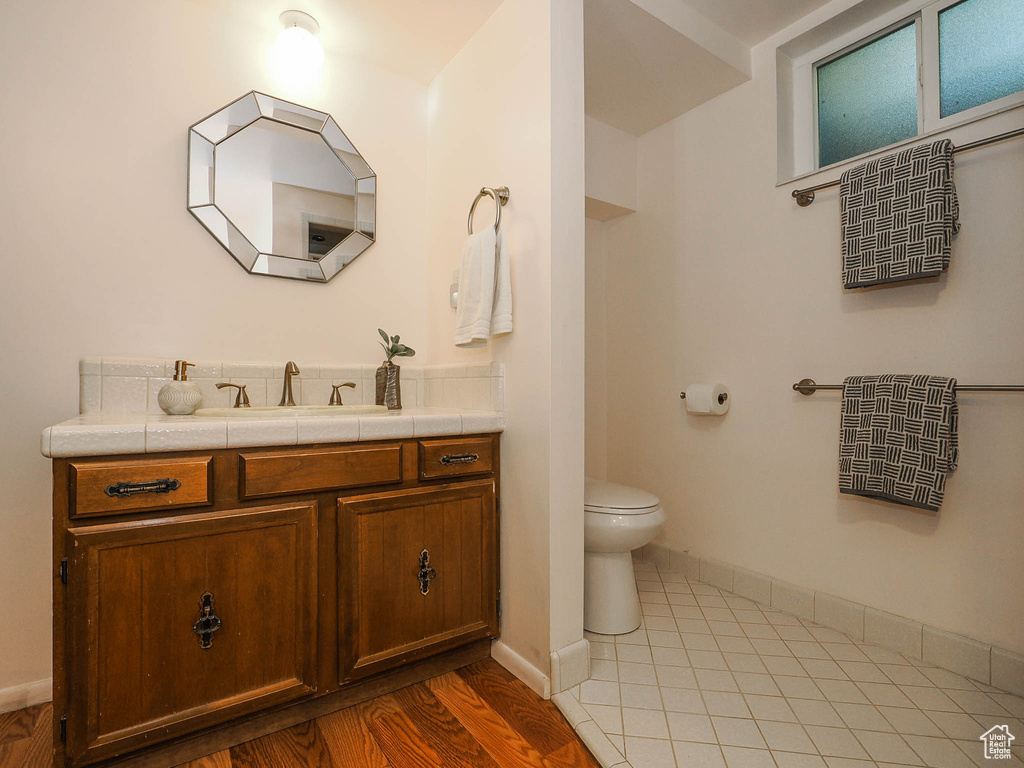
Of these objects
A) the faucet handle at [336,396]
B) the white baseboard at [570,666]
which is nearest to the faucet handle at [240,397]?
the faucet handle at [336,396]

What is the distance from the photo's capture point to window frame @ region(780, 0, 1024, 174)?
5.20ft

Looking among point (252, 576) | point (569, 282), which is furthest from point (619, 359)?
point (252, 576)

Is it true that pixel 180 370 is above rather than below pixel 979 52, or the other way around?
below

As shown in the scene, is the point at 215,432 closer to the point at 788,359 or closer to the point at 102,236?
the point at 102,236

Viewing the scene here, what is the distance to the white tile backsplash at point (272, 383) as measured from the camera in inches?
58.1

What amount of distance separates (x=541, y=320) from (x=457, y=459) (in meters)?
0.49

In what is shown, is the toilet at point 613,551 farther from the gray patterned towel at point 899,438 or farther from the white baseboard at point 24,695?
the white baseboard at point 24,695

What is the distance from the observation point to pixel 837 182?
69.7 inches

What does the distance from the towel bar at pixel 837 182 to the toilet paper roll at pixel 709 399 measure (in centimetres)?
77

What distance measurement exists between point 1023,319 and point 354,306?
2109 mm

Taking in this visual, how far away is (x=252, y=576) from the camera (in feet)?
3.92

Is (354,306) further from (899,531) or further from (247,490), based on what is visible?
(899,531)

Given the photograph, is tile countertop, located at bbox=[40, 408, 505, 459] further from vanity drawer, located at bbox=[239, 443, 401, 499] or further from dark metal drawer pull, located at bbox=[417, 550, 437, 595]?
dark metal drawer pull, located at bbox=[417, 550, 437, 595]

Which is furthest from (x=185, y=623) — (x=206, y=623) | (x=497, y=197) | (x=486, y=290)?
(x=497, y=197)
